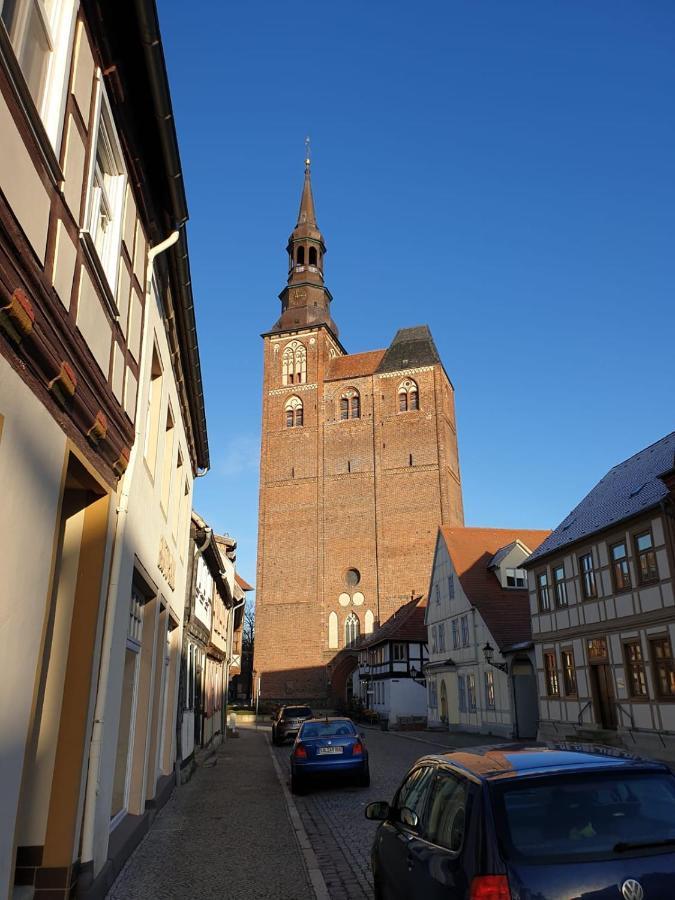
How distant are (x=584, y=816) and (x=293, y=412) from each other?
181ft

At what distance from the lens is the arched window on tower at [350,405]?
56.8 metres

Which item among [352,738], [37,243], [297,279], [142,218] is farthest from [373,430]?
[37,243]

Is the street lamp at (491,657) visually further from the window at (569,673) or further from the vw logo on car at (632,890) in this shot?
the vw logo on car at (632,890)

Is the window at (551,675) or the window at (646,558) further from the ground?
the window at (646,558)

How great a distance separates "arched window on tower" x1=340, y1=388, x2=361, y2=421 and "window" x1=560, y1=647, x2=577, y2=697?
35649mm

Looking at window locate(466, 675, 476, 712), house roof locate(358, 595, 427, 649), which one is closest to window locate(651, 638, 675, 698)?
window locate(466, 675, 476, 712)

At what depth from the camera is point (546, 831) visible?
337 cm

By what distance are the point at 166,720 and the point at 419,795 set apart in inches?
349

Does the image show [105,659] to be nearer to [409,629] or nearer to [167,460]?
[167,460]

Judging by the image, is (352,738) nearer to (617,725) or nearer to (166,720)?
(166,720)

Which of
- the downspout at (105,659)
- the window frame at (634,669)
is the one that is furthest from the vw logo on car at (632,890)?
the window frame at (634,669)

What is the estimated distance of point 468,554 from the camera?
110ft

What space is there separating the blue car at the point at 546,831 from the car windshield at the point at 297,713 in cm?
2547

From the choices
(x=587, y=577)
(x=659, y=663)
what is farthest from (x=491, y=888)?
(x=587, y=577)
